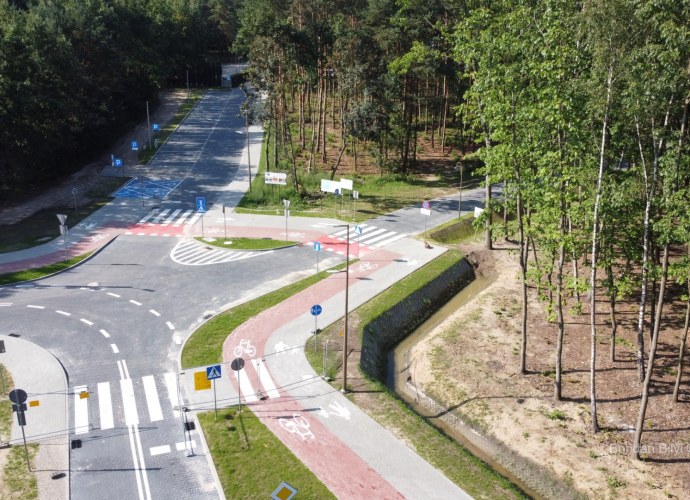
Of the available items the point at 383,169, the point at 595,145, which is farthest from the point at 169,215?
the point at 595,145

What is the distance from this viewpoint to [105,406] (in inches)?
987

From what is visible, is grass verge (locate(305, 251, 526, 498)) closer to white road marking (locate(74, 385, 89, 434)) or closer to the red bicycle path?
the red bicycle path

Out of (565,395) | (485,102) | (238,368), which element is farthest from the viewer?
(565,395)

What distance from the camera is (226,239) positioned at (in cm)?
4503

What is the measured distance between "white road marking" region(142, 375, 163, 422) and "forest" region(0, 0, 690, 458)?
1625cm

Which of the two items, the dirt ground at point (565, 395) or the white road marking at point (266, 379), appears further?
the white road marking at point (266, 379)

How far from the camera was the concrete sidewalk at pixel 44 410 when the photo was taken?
69.4 ft

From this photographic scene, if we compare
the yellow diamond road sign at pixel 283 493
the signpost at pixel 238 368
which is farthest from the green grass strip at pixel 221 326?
the yellow diamond road sign at pixel 283 493

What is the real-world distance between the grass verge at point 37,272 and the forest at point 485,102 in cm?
1805

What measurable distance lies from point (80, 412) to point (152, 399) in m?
2.82

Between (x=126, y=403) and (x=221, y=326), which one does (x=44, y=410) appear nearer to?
(x=126, y=403)

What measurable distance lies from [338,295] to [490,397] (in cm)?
1179

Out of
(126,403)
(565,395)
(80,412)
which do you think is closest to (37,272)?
(80,412)

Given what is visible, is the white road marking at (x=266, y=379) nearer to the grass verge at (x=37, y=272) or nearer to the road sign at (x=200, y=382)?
the road sign at (x=200, y=382)
